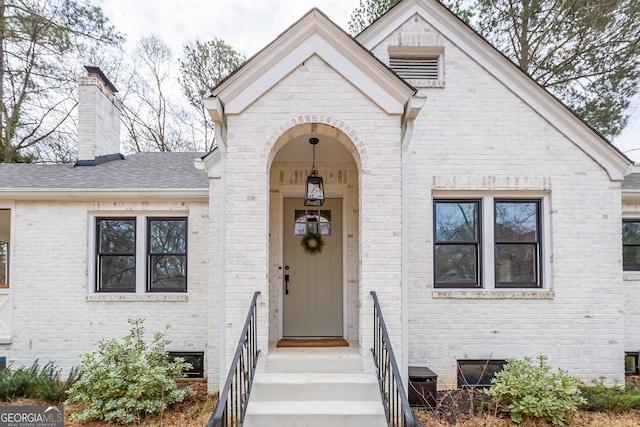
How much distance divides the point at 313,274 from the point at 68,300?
4066 mm

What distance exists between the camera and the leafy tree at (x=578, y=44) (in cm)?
888

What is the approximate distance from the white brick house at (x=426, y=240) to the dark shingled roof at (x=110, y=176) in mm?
76

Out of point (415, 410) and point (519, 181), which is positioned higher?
point (519, 181)

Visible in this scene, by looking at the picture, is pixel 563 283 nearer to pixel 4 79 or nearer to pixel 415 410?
pixel 415 410

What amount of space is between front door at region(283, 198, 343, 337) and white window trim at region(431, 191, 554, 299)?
1.50m

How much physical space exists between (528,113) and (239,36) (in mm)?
12390

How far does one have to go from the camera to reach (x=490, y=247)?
595cm

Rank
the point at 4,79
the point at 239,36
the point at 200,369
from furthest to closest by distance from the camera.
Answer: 1. the point at 239,36
2. the point at 4,79
3. the point at 200,369

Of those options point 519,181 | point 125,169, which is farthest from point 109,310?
point 519,181

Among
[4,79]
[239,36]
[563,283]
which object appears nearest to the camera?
[563,283]

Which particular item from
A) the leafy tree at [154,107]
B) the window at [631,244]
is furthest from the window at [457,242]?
the leafy tree at [154,107]

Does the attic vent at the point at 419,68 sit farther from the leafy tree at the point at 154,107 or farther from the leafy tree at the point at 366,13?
the leafy tree at the point at 154,107

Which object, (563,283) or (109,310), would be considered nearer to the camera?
(563,283)

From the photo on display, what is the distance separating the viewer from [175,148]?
15.7m
